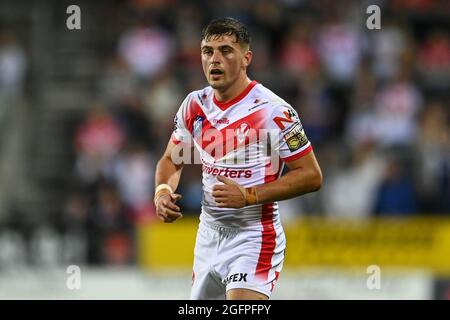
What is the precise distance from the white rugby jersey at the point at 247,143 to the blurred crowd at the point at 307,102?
647cm

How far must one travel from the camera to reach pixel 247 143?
23.8ft

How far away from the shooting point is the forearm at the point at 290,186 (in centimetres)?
701

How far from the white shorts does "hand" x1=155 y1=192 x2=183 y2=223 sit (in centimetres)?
45

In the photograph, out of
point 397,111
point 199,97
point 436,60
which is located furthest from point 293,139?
point 436,60

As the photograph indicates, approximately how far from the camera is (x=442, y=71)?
1672 cm

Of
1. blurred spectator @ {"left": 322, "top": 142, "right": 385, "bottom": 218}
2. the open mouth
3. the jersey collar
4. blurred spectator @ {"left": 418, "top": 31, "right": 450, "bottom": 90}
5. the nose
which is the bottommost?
blurred spectator @ {"left": 322, "top": 142, "right": 385, "bottom": 218}

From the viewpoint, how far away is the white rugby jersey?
23.5 feet

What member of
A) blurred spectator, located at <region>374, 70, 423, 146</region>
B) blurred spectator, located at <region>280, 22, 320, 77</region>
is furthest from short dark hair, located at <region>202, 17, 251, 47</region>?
blurred spectator, located at <region>280, 22, 320, 77</region>

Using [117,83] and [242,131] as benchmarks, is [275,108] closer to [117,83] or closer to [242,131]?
[242,131]

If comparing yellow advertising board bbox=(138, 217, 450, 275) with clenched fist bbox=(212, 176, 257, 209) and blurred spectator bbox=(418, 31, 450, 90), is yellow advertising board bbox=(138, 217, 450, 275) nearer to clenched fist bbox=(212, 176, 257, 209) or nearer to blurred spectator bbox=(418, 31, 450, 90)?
blurred spectator bbox=(418, 31, 450, 90)

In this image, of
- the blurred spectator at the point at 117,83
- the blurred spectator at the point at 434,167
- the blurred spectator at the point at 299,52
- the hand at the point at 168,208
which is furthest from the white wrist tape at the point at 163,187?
the blurred spectator at the point at 299,52

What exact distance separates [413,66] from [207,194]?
31.7 ft

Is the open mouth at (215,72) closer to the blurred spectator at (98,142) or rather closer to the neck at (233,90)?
the neck at (233,90)

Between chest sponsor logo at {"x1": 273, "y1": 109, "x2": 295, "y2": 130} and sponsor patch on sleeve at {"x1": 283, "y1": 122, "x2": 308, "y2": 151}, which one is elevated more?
chest sponsor logo at {"x1": 273, "y1": 109, "x2": 295, "y2": 130}
